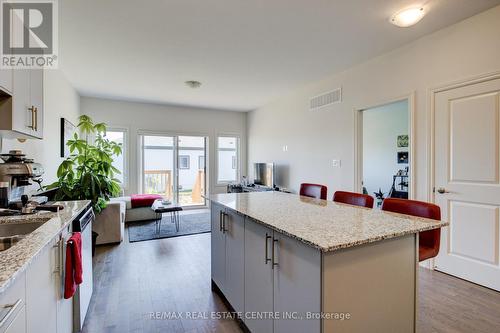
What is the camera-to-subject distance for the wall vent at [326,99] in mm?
4204

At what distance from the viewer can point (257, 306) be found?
5.53 ft

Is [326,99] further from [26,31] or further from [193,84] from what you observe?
[26,31]

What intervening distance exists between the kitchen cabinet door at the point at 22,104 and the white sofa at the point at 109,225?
230 centimetres

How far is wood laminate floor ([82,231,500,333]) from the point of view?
6.55ft

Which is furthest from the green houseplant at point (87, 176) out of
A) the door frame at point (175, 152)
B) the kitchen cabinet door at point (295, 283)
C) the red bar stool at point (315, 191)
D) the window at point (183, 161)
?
the kitchen cabinet door at point (295, 283)

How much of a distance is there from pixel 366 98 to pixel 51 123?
4613 mm

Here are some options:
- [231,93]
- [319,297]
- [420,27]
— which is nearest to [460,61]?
[420,27]

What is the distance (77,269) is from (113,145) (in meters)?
2.86

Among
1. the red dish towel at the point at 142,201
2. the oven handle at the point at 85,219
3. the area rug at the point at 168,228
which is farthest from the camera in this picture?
the red dish towel at the point at 142,201

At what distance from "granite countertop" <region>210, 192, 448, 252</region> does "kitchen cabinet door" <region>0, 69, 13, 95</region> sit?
1.64 m

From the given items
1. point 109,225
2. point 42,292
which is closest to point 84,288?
point 42,292

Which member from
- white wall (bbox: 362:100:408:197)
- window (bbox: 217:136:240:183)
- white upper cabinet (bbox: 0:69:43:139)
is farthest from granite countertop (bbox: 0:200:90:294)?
white wall (bbox: 362:100:408:197)

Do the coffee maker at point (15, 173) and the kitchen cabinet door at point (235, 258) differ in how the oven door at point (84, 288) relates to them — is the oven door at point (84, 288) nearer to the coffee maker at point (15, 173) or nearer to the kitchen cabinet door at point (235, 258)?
the coffee maker at point (15, 173)

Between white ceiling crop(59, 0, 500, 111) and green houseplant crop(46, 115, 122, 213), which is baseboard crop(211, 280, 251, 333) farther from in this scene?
white ceiling crop(59, 0, 500, 111)
